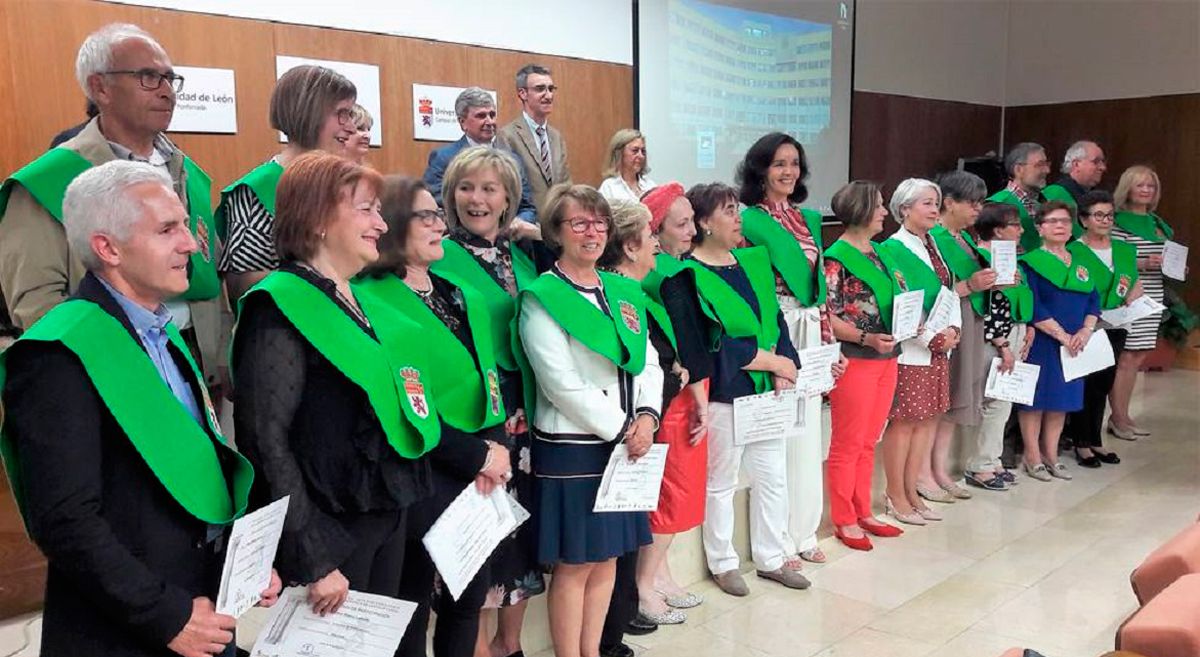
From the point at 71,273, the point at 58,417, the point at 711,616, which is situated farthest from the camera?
the point at 711,616

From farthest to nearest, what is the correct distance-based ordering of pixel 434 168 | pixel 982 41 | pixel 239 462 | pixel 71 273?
pixel 982 41 → pixel 434 168 → pixel 71 273 → pixel 239 462

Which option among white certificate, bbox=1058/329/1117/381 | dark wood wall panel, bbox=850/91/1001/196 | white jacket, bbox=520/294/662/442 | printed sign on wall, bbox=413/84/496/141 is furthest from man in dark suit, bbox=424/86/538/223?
dark wood wall panel, bbox=850/91/1001/196

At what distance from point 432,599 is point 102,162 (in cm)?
123

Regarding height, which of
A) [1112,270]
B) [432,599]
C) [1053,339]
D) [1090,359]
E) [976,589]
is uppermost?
[1112,270]

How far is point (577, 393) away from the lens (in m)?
2.44

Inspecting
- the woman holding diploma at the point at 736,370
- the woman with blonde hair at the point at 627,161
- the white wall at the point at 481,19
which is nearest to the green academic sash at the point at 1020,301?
the woman holding diploma at the point at 736,370

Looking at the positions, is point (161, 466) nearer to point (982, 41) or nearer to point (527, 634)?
point (527, 634)

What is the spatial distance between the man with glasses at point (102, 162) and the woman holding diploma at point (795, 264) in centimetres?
196

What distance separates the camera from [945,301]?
4.08m

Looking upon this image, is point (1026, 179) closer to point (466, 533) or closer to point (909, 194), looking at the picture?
point (909, 194)

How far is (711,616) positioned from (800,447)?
2.55ft

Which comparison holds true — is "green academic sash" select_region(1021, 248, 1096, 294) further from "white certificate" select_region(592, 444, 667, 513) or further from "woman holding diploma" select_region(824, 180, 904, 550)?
"white certificate" select_region(592, 444, 667, 513)

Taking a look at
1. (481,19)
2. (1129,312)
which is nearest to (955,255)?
(1129,312)

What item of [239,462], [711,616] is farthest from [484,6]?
[239,462]
